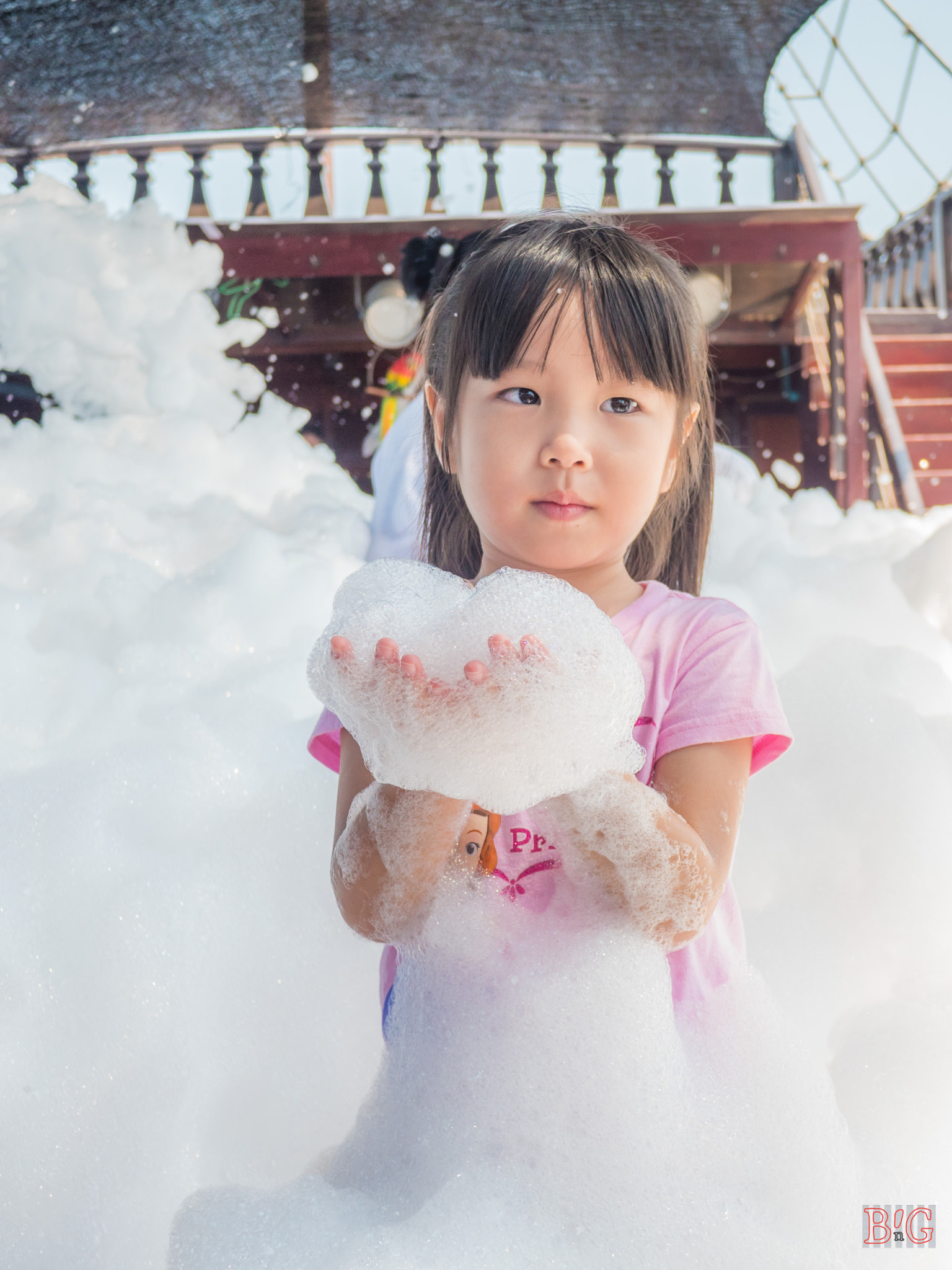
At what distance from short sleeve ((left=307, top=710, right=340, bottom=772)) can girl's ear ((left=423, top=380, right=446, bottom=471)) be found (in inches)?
7.4

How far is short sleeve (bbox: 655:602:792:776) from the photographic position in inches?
22.2

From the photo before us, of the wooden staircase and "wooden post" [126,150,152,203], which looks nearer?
"wooden post" [126,150,152,203]

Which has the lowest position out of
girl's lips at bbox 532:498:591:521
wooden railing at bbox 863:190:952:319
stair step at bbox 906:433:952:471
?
girl's lips at bbox 532:498:591:521

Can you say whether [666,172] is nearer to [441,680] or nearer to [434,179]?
[434,179]

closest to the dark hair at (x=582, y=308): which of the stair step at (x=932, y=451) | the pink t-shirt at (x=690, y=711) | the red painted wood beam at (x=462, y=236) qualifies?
the pink t-shirt at (x=690, y=711)

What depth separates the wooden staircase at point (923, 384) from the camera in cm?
377

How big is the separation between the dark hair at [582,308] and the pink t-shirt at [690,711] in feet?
0.42

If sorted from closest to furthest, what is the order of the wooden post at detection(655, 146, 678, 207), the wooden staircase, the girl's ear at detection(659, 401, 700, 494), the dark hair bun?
the girl's ear at detection(659, 401, 700, 494) < the dark hair bun < the wooden post at detection(655, 146, 678, 207) < the wooden staircase

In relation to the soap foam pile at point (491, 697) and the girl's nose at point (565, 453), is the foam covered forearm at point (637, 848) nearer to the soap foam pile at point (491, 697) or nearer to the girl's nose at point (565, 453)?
the soap foam pile at point (491, 697)

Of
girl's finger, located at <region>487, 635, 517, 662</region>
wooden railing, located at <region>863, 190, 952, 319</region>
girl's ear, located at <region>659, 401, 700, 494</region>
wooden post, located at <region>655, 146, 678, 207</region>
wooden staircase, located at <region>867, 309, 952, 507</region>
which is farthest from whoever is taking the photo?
wooden railing, located at <region>863, 190, 952, 319</region>

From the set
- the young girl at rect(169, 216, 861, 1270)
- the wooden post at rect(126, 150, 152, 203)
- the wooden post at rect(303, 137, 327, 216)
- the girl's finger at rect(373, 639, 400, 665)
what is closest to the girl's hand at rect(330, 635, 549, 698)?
the girl's finger at rect(373, 639, 400, 665)

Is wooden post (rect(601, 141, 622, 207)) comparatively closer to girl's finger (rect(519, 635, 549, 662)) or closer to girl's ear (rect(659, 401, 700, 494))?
girl's ear (rect(659, 401, 700, 494))

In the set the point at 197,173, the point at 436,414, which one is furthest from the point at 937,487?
the point at 436,414

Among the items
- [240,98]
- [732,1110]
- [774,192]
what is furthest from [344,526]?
[774,192]
